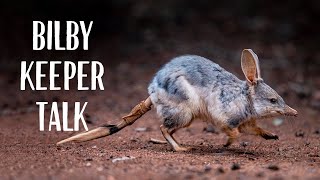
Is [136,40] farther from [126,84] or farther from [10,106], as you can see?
[10,106]

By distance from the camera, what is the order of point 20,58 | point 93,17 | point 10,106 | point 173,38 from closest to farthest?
point 10,106 < point 20,58 < point 93,17 < point 173,38

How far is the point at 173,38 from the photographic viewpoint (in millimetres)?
15852

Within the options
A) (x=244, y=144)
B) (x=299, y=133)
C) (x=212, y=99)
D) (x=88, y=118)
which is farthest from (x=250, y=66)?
(x=88, y=118)

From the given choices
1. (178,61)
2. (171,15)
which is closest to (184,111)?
(178,61)

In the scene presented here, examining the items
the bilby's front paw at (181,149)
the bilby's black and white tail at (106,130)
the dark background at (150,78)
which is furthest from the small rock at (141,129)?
the bilby's front paw at (181,149)

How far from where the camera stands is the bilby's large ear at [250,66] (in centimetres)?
A: 716

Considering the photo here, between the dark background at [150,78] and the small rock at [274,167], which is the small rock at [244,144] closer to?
the dark background at [150,78]

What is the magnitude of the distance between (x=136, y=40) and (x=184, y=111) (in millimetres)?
8368

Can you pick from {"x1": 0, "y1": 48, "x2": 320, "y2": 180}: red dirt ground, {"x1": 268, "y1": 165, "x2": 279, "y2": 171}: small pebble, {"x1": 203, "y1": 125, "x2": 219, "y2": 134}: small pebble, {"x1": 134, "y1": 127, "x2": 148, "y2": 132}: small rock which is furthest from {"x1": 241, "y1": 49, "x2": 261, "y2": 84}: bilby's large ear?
{"x1": 134, "y1": 127, "x2": 148, "y2": 132}: small rock

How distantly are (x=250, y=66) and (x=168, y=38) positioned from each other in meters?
8.70

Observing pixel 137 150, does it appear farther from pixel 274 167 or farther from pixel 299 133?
pixel 299 133

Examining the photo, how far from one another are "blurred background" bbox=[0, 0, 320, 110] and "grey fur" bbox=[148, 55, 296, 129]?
410 centimetres

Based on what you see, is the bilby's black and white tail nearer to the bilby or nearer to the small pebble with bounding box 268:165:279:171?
the bilby

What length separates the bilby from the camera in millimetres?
7047
